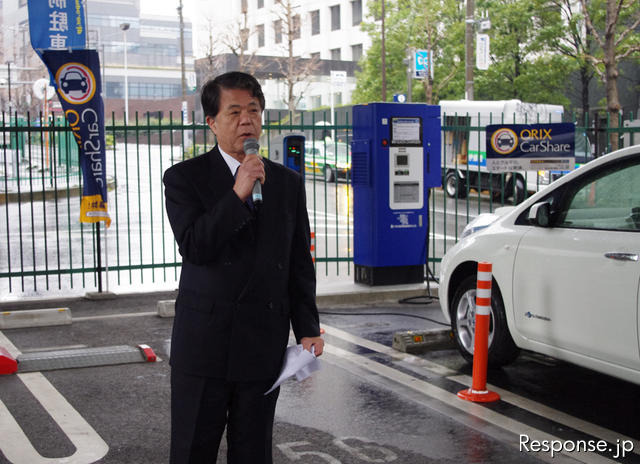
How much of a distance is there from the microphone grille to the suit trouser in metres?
0.83

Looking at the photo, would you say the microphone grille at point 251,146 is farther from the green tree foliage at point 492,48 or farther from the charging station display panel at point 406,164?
the green tree foliage at point 492,48

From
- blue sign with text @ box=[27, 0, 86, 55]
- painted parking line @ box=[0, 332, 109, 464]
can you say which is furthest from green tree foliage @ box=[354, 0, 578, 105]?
painted parking line @ box=[0, 332, 109, 464]

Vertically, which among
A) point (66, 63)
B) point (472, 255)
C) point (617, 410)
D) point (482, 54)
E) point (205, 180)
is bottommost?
point (617, 410)

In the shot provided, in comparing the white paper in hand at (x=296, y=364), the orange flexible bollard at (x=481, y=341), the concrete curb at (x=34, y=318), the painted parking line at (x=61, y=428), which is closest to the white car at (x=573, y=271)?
the orange flexible bollard at (x=481, y=341)

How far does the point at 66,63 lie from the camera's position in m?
9.26

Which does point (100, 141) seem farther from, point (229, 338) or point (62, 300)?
point (229, 338)

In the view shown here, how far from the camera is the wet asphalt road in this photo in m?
4.81

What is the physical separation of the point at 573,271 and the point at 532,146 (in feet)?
12.8

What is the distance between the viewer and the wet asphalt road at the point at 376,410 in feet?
15.8

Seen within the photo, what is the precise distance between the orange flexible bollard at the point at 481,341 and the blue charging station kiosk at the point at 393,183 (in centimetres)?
409

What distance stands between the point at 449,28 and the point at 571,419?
3393 cm

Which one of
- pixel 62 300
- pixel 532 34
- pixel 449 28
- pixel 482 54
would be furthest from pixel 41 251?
pixel 449 28

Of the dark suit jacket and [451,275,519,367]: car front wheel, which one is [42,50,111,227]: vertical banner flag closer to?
[451,275,519,367]: car front wheel
